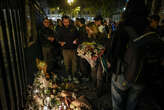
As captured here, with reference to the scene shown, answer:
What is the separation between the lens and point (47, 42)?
5.41 m

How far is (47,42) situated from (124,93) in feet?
13.1

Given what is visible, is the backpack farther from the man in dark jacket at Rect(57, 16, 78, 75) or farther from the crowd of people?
the man in dark jacket at Rect(57, 16, 78, 75)

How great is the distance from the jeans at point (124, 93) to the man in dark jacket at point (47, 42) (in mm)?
3716

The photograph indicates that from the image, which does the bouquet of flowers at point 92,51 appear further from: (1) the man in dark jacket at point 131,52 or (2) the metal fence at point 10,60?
(2) the metal fence at point 10,60

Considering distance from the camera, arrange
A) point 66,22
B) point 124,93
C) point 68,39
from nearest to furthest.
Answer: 1. point 124,93
2. point 66,22
3. point 68,39

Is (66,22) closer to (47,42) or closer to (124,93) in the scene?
(47,42)

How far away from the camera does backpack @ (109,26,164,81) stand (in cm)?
175

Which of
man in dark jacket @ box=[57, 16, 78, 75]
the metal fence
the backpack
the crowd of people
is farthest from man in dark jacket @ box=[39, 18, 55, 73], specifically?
the backpack

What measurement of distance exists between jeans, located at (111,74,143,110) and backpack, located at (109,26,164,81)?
14 cm

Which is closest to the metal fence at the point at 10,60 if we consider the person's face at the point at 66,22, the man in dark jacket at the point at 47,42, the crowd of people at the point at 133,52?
the crowd of people at the point at 133,52

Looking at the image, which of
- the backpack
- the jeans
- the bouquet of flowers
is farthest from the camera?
the bouquet of flowers

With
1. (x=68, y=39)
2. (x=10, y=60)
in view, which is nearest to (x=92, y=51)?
(x=68, y=39)

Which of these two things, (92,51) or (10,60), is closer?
(10,60)

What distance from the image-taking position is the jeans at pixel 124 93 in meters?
2.11
